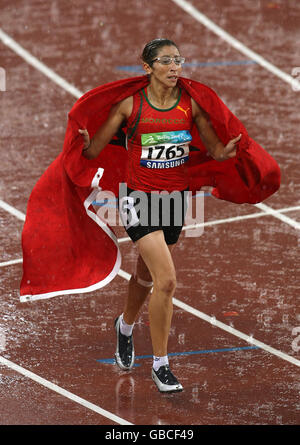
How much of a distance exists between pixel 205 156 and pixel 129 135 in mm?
762

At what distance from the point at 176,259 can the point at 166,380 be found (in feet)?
9.76

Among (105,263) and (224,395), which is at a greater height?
(105,263)

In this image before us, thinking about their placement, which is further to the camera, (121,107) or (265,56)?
(265,56)

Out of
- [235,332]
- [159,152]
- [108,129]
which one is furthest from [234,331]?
[108,129]

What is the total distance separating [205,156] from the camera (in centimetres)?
902

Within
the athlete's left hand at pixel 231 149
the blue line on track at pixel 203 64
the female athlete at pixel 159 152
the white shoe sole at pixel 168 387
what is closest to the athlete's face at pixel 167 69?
the female athlete at pixel 159 152

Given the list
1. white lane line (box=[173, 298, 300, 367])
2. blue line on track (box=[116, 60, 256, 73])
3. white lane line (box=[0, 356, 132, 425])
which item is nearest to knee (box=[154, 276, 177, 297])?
white lane line (box=[0, 356, 132, 425])

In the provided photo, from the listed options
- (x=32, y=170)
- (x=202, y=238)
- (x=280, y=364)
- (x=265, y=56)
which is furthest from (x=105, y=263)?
(x=265, y=56)

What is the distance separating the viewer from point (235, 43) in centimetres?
1747

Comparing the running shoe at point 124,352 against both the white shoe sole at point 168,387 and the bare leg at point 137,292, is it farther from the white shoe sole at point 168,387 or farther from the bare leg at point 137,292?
the white shoe sole at point 168,387

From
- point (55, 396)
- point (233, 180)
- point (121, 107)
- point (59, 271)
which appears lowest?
point (55, 396)

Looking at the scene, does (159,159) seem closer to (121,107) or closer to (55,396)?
(121,107)

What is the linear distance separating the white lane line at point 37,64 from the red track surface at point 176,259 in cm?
10

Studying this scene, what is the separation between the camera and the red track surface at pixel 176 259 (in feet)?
27.7
